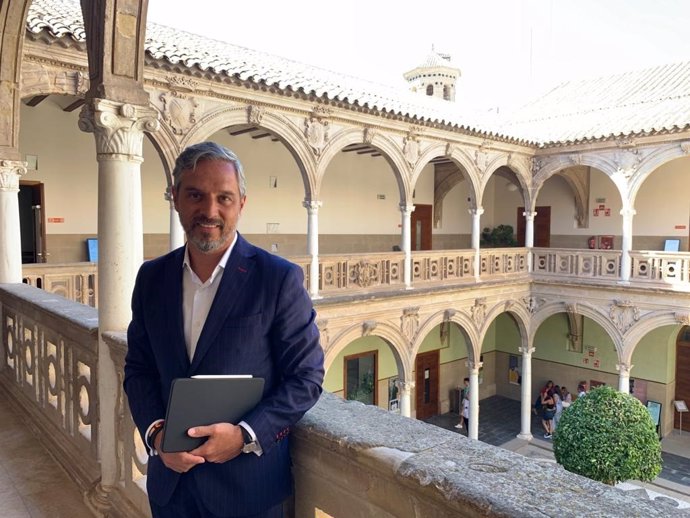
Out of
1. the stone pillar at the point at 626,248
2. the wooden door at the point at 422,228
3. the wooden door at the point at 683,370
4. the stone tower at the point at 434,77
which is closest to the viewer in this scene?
the stone pillar at the point at 626,248

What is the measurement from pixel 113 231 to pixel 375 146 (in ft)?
28.9

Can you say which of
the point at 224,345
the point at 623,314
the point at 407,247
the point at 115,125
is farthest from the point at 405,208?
the point at 224,345

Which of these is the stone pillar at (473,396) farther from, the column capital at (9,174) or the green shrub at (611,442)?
the column capital at (9,174)

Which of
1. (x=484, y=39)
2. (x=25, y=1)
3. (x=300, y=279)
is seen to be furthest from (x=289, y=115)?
(x=484, y=39)

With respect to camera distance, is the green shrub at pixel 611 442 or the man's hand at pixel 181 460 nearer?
the man's hand at pixel 181 460

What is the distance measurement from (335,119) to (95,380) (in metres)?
8.38

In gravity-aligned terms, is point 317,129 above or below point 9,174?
above

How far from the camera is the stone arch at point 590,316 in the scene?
1348cm

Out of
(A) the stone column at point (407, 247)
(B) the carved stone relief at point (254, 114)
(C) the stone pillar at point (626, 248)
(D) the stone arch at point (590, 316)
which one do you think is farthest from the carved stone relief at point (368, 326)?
(C) the stone pillar at point (626, 248)

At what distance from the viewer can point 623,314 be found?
13344 mm

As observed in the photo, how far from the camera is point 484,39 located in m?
43.5

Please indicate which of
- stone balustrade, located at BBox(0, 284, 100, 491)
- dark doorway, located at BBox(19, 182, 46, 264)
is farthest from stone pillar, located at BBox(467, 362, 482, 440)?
stone balustrade, located at BBox(0, 284, 100, 491)

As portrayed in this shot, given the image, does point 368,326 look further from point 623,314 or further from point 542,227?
point 542,227

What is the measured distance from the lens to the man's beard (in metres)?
1.55
